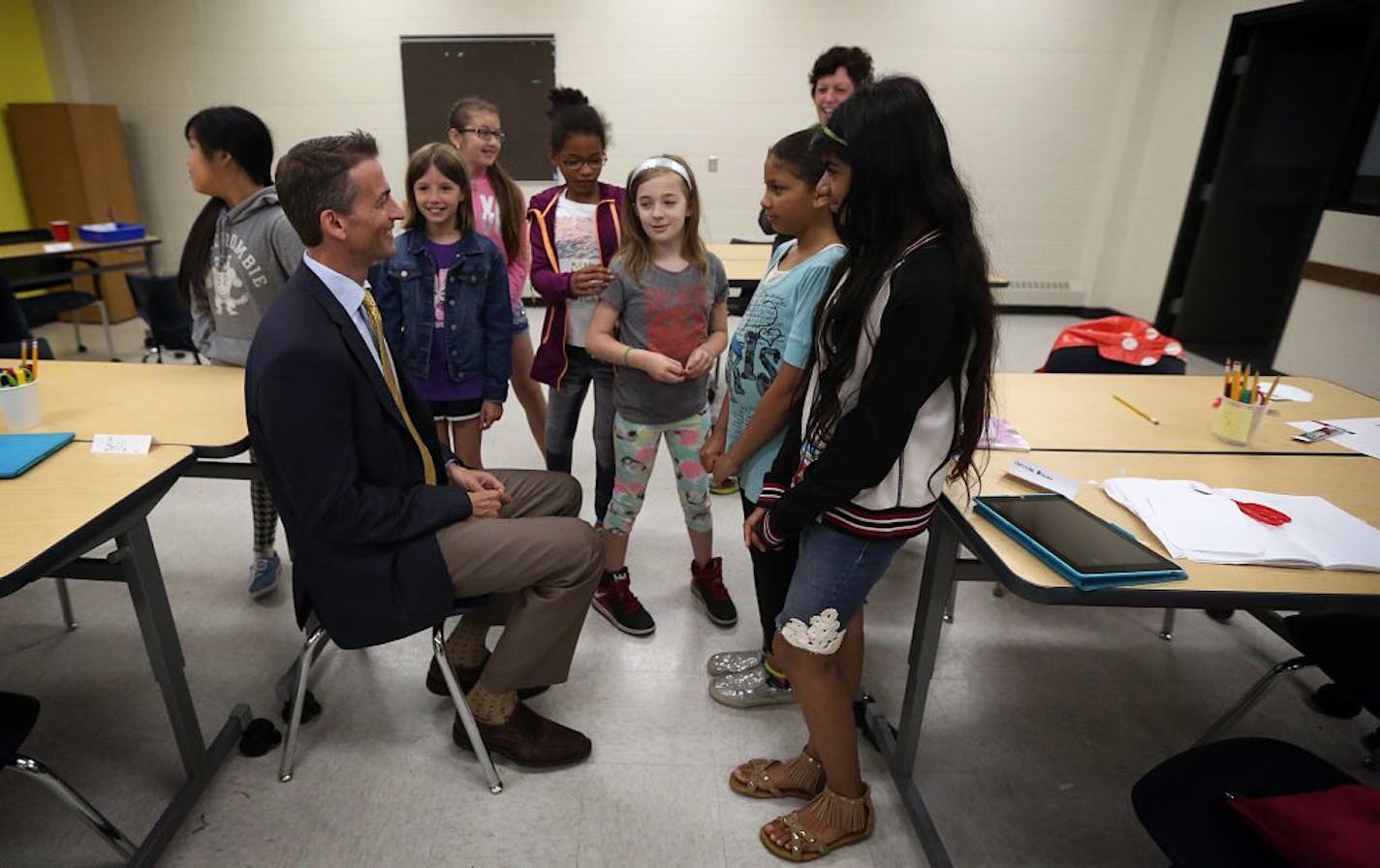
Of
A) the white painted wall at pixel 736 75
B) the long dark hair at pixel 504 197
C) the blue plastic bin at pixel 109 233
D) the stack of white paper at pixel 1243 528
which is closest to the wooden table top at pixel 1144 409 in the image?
the stack of white paper at pixel 1243 528

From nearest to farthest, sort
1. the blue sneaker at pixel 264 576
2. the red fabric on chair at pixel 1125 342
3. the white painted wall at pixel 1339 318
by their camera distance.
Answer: the blue sneaker at pixel 264 576, the red fabric on chair at pixel 1125 342, the white painted wall at pixel 1339 318

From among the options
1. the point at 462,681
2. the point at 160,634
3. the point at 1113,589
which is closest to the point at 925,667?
the point at 1113,589

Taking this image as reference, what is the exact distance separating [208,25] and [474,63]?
2.09m

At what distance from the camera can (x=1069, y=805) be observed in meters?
1.70

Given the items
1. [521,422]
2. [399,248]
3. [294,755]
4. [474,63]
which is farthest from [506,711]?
[474,63]

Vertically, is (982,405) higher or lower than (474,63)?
lower

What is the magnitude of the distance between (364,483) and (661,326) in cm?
87

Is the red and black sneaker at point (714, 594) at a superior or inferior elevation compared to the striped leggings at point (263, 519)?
inferior

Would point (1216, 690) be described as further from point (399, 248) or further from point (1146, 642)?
point (399, 248)

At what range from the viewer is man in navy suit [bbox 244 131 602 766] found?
131 cm

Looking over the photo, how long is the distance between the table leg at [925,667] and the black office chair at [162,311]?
3830 mm

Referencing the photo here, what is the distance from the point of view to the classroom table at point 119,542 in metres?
1.23

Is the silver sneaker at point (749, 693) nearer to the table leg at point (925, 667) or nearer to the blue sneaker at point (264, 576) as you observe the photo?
the table leg at point (925, 667)

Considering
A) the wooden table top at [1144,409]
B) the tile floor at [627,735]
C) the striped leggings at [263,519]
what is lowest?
the tile floor at [627,735]
